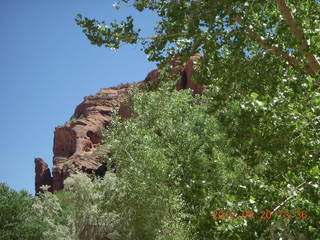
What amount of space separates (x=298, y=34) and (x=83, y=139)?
Result: 167 feet

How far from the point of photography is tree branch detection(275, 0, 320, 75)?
23.4 feet

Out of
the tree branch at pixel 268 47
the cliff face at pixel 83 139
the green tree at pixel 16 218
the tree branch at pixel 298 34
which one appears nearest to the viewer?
the tree branch at pixel 298 34

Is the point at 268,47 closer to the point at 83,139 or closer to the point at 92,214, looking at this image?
the point at 92,214

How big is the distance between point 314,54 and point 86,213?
1906 centimetres

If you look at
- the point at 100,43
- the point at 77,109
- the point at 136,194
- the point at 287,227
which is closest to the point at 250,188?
the point at 287,227

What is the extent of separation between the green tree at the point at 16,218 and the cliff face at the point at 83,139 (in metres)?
27.5

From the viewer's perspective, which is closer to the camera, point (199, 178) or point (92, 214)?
point (199, 178)

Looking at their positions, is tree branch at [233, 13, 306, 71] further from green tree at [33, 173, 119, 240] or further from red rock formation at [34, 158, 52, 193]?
red rock formation at [34, 158, 52, 193]

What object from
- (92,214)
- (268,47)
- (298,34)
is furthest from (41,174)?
(298,34)

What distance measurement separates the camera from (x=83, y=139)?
5625cm

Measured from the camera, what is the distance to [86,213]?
23.9 metres

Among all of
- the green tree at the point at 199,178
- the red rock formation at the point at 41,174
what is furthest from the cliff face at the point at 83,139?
the green tree at the point at 199,178
